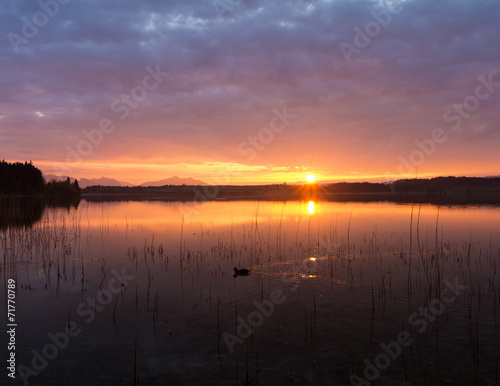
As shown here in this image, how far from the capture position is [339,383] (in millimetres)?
7117

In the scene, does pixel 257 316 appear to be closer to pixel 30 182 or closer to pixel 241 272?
pixel 241 272

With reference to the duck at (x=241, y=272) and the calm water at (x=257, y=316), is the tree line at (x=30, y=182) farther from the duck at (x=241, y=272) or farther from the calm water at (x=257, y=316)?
the duck at (x=241, y=272)

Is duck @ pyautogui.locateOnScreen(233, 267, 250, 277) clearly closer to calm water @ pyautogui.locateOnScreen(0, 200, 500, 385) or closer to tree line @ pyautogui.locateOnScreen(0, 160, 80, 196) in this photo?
calm water @ pyautogui.locateOnScreen(0, 200, 500, 385)

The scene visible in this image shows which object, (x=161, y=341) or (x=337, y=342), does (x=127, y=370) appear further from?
(x=337, y=342)

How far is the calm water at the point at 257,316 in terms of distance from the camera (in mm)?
7633

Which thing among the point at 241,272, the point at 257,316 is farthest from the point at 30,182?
the point at 257,316

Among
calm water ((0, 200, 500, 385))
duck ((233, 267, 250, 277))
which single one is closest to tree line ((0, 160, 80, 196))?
calm water ((0, 200, 500, 385))

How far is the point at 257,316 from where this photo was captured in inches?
426

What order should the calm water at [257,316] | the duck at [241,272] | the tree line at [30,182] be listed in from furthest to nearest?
1. the tree line at [30,182]
2. the duck at [241,272]
3. the calm water at [257,316]

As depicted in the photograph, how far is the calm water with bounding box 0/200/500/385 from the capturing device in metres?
7.63

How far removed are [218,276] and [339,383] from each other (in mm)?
9271

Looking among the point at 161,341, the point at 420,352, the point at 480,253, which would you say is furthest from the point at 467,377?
the point at 480,253

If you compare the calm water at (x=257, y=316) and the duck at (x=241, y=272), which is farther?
the duck at (x=241, y=272)

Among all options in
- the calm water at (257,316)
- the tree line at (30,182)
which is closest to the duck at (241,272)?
the calm water at (257,316)
